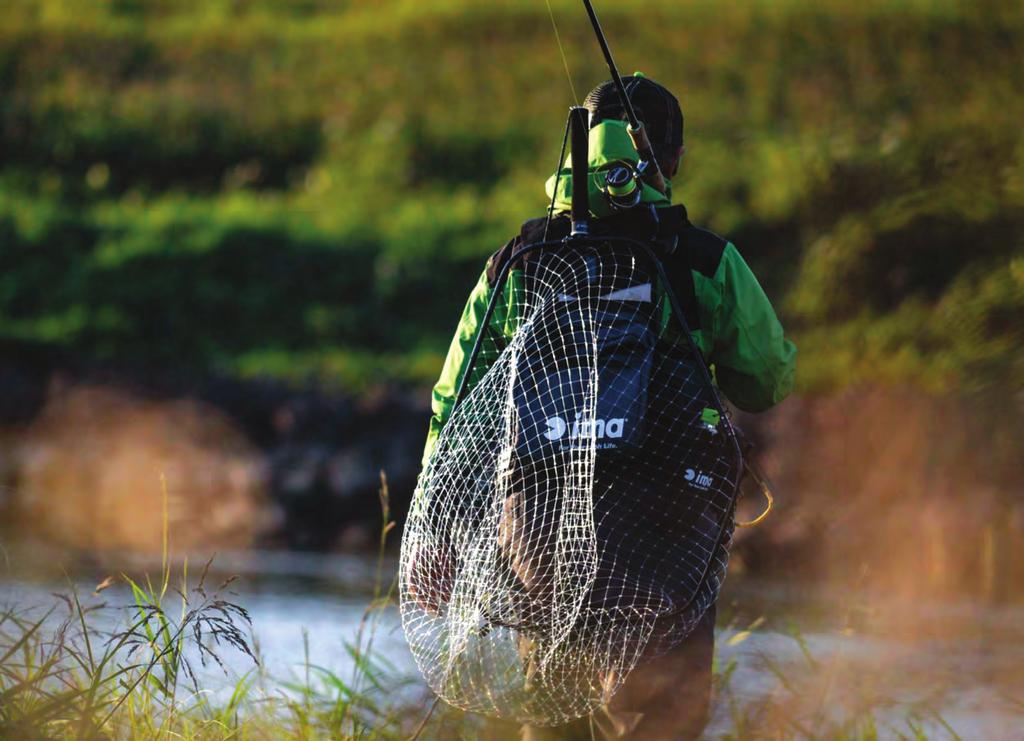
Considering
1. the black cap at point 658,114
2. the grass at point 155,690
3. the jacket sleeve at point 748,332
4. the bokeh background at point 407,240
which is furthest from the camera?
the bokeh background at point 407,240

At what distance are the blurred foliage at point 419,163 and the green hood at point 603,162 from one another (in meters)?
3.01

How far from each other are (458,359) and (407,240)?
7308 millimetres

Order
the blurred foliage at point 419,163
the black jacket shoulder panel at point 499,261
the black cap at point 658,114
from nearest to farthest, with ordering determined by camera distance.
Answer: the black jacket shoulder panel at point 499,261
the black cap at point 658,114
the blurred foliage at point 419,163

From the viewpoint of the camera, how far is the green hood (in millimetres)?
2574

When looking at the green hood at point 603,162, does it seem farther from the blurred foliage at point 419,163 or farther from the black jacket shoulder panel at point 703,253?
the blurred foliage at point 419,163

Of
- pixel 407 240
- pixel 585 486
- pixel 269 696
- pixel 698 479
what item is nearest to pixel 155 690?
pixel 269 696

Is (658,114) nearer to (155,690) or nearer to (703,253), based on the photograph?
(703,253)

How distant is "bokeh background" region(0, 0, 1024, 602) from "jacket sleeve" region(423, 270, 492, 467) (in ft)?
6.37

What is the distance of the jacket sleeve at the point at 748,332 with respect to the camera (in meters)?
2.53

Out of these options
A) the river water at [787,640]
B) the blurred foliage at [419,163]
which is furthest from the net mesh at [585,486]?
the blurred foliage at [419,163]

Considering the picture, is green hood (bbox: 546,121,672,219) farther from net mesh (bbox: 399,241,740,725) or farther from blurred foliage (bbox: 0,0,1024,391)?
blurred foliage (bbox: 0,0,1024,391)

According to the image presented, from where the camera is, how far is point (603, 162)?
8.45 ft

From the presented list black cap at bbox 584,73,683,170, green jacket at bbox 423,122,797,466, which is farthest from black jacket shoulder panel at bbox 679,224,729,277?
black cap at bbox 584,73,683,170

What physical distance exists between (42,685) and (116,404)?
21.3ft
